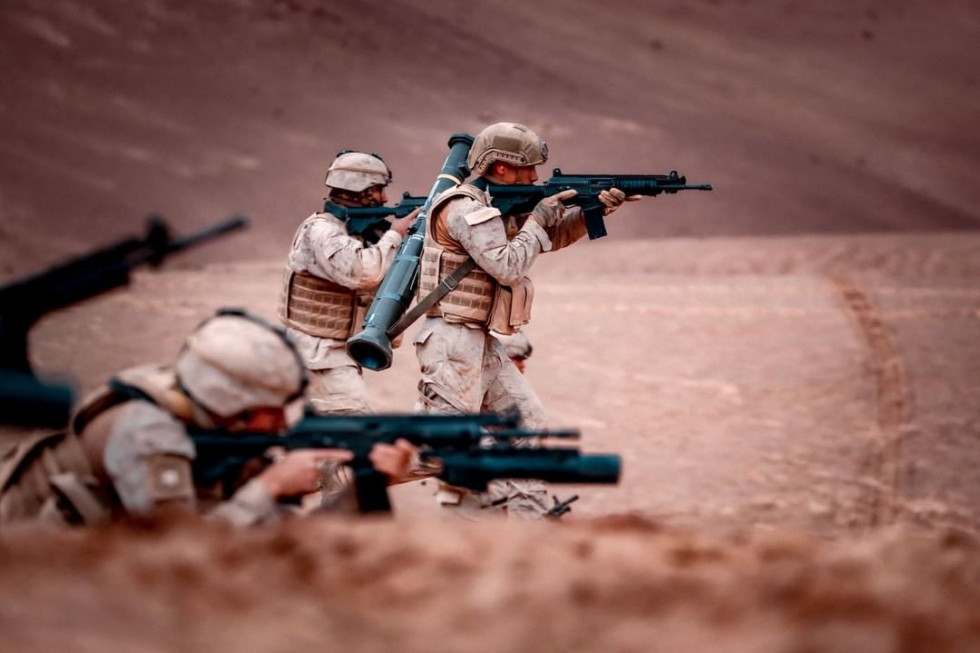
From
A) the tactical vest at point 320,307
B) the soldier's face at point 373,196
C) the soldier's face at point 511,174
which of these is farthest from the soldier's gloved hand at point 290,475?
the soldier's face at point 373,196

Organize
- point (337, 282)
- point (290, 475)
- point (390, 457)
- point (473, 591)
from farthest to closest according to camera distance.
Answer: point (337, 282)
point (390, 457)
point (290, 475)
point (473, 591)

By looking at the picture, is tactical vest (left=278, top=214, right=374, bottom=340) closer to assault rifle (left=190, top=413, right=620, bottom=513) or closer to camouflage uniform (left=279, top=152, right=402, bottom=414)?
camouflage uniform (left=279, top=152, right=402, bottom=414)

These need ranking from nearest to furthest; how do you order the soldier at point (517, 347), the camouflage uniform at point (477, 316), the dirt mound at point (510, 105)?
the camouflage uniform at point (477, 316) < the soldier at point (517, 347) < the dirt mound at point (510, 105)

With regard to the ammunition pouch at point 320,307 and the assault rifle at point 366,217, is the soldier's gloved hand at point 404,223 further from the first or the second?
the ammunition pouch at point 320,307

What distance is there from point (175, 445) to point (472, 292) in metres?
2.62

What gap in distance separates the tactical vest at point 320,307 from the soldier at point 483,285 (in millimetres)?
470

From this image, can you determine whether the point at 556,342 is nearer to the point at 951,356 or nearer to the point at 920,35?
the point at 951,356

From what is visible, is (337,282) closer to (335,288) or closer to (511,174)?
(335,288)

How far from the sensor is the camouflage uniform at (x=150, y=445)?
4.49 meters

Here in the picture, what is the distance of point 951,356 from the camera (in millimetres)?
12398

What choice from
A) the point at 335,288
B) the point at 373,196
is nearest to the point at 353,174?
the point at 373,196

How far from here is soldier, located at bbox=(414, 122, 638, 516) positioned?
267 inches

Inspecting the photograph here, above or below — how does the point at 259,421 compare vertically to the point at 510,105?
below

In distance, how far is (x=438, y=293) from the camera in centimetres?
693
